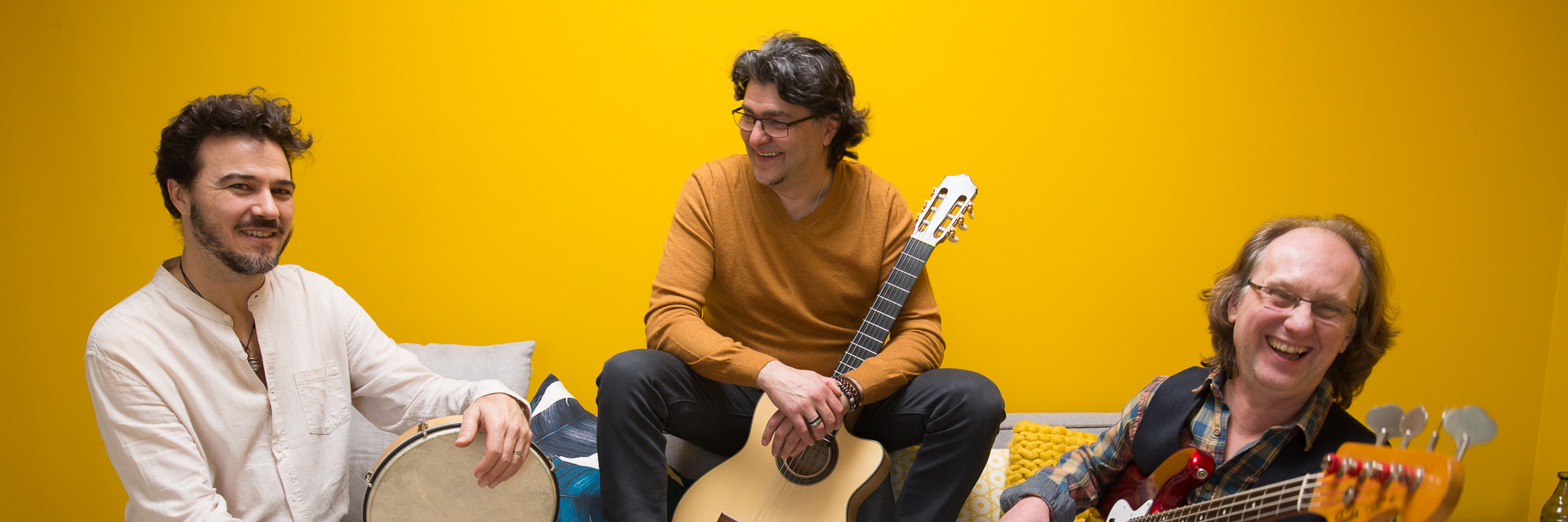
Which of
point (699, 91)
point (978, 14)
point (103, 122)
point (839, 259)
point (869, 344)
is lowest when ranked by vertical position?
point (869, 344)

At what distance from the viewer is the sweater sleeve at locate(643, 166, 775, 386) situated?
193cm

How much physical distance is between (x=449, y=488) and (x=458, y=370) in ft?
2.97

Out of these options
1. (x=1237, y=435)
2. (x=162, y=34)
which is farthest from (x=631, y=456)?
(x=162, y=34)

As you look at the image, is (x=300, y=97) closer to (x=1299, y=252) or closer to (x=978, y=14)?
(x=978, y=14)

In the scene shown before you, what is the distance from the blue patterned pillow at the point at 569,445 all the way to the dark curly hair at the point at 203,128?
35.1 inches

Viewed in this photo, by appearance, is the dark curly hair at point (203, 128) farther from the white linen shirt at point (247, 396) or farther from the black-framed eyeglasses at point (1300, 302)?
the black-framed eyeglasses at point (1300, 302)

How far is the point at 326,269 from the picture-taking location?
2711 mm

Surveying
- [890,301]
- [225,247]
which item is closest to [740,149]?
[890,301]

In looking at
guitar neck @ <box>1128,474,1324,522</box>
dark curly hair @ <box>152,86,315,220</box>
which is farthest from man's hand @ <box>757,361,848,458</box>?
dark curly hair @ <box>152,86,315,220</box>

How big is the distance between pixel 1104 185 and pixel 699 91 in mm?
1287

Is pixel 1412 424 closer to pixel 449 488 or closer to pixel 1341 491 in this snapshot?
pixel 1341 491

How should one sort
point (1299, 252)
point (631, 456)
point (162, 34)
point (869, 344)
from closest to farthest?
point (1299, 252) → point (631, 456) → point (869, 344) → point (162, 34)

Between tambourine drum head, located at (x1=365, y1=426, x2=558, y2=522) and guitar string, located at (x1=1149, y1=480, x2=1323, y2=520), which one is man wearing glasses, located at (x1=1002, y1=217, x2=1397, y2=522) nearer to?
guitar string, located at (x1=1149, y1=480, x2=1323, y2=520)

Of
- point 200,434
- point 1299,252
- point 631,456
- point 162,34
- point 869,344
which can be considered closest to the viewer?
point 1299,252
